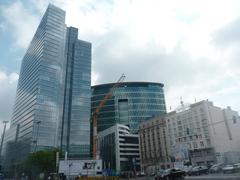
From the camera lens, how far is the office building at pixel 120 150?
134125 mm

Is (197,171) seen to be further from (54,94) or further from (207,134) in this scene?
(54,94)

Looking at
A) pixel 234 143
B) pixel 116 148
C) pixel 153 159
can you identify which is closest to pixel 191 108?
pixel 234 143

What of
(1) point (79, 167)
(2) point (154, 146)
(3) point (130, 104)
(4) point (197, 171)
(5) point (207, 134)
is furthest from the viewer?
(3) point (130, 104)

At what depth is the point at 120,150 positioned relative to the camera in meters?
136

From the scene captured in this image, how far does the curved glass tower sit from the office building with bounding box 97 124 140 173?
20757 mm

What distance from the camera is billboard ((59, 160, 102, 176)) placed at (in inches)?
2283

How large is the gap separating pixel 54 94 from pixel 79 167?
313 ft

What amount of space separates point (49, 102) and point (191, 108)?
81.3 m

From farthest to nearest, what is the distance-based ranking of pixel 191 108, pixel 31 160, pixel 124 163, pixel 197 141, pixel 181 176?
pixel 124 163, pixel 191 108, pixel 197 141, pixel 31 160, pixel 181 176

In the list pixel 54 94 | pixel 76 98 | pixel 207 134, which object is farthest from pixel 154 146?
pixel 54 94

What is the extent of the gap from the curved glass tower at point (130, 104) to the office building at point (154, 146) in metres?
32.6

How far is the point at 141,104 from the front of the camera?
172 meters

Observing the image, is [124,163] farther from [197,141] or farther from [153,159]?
[197,141]

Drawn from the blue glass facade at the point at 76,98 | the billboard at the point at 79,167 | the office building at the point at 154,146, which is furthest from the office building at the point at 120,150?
the billboard at the point at 79,167
